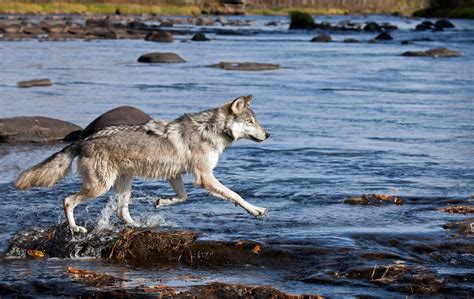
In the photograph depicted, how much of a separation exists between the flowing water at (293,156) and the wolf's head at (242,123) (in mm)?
1053

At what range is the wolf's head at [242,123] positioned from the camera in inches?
430

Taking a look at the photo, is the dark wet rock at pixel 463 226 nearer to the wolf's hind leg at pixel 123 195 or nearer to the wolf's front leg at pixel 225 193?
the wolf's front leg at pixel 225 193

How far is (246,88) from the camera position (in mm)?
29094

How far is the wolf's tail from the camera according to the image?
10.7 meters

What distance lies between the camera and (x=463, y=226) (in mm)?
11008

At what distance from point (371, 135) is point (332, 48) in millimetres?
33949

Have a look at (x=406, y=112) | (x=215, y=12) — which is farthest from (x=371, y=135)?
(x=215, y=12)

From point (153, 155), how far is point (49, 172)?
1.12m

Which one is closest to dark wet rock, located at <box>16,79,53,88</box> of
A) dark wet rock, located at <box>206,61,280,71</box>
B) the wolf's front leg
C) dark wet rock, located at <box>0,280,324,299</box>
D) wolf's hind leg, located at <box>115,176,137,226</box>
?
dark wet rock, located at <box>206,61,280,71</box>

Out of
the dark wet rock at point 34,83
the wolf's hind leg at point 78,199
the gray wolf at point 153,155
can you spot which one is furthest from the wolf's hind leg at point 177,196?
the dark wet rock at point 34,83

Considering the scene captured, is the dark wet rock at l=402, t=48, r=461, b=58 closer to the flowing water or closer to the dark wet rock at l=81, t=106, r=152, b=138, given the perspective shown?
the flowing water

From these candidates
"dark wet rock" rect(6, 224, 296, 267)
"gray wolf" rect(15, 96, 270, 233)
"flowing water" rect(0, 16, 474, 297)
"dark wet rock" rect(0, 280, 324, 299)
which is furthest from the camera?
"gray wolf" rect(15, 96, 270, 233)

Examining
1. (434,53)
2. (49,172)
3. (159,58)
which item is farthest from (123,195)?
(434,53)

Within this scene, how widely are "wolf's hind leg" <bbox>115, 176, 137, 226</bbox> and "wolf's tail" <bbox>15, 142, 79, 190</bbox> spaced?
58 cm
